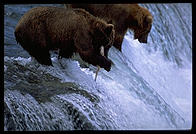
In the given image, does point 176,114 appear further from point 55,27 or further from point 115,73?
point 55,27

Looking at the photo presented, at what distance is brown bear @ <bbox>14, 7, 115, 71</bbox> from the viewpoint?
246 cm

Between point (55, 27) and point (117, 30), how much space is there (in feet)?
2.45

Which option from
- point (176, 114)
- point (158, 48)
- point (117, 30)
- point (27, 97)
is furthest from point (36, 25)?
point (158, 48)

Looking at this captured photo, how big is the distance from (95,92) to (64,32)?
0.39m

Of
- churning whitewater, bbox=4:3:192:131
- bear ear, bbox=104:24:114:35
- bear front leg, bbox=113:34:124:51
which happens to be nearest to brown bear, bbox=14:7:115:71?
bear ear, bbox=104:24:114:35

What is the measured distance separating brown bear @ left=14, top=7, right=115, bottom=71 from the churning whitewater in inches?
5.6

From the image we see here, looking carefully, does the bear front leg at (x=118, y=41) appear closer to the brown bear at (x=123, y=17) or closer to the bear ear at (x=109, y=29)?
the brown bear at (x=123, y=17)

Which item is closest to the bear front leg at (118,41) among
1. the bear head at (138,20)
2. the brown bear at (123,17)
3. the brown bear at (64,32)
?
the brown bear at (123,17)

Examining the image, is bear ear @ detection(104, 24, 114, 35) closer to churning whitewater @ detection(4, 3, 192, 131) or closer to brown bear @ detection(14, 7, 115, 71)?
brown bear @ detection(14, 7, 115, 71)

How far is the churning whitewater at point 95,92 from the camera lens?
2207 mm

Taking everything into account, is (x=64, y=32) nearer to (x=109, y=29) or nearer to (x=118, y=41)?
(x=109, y=29)

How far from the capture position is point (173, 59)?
147 inches

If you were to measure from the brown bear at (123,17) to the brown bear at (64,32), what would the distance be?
528mm

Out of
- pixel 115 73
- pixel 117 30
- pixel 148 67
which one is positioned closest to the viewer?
pixel 115 73
